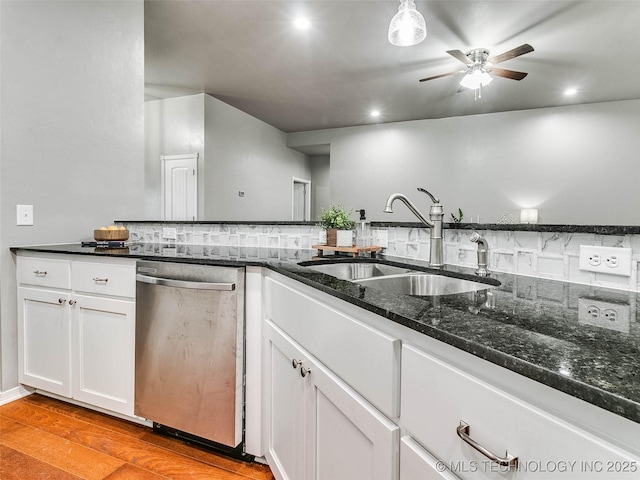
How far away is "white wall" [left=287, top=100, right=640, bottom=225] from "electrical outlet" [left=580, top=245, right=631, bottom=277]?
1.78m

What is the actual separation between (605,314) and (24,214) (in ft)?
8.57

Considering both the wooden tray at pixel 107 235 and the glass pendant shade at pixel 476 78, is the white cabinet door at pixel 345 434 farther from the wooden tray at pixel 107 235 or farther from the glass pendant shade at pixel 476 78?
the glass pendant shade at pixel 476 78

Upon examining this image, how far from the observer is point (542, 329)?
1.90ft

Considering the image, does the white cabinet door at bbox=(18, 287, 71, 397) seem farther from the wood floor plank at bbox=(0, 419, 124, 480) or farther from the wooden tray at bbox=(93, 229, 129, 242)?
the wooden tray at bbox=(93, 229, 129, 242)

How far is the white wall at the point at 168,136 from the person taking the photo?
4.54 meters

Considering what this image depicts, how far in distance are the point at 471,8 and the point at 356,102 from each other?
7.17 ft

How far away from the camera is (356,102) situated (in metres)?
4.88

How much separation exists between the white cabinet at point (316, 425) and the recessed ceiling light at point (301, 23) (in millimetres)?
2883

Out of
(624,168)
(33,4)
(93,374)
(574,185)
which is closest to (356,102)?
(574,185)

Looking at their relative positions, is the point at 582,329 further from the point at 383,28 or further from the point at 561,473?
the point at 383,28

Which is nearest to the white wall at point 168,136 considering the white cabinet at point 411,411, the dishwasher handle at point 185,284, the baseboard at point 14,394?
the baseboard at point 14,394

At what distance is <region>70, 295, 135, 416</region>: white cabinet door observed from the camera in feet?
5.24

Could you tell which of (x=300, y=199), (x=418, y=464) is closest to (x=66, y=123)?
(x=418, y=464)

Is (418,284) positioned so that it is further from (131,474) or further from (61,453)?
(61,453)
